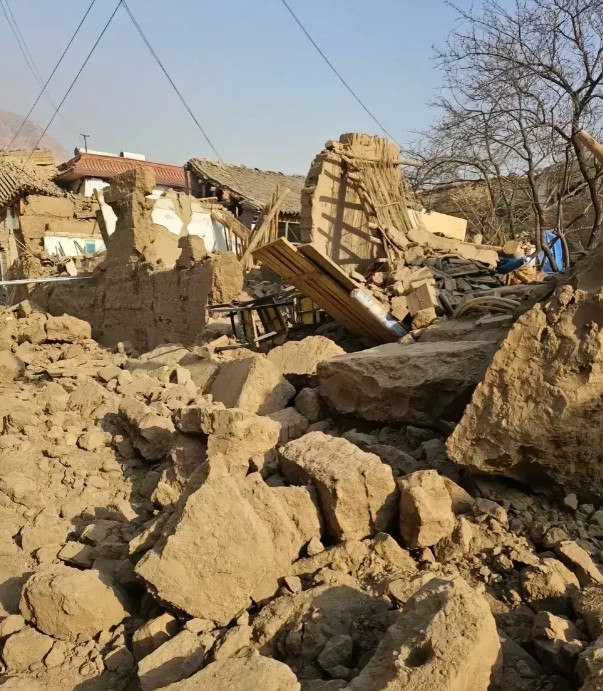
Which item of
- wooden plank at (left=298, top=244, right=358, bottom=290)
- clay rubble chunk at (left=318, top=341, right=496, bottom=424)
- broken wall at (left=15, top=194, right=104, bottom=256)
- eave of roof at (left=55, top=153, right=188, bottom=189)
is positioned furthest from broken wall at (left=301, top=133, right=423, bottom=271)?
eave of roof at (left=55, top=153, right=188, bottom=189)

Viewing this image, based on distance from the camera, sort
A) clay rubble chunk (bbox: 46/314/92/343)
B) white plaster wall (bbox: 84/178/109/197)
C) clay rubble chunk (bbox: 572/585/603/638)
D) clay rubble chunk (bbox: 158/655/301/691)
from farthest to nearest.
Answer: white plaster wall (bbox: 84/178/109/197)
clay rubble chunk (bbox: 46/314/92/343)
clay rubble chunk (bbox: 572/585/603/638)
clay rubble chunk (bbox: 158/655/301/691)

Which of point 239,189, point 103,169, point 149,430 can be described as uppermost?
point 103,169

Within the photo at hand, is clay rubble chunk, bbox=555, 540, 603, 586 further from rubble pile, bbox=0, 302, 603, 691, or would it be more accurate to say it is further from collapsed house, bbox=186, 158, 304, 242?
collapsed house, bbox=186, 158, 304, 242

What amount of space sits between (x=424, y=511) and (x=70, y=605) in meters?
1.64

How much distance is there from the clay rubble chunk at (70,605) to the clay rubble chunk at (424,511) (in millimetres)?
1410

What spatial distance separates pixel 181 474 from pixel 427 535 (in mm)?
1548

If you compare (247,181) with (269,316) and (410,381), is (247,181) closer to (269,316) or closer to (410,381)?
(269,316)

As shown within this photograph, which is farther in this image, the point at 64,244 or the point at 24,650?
the point at 64,244

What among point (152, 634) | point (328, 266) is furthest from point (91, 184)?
point (152, 634)

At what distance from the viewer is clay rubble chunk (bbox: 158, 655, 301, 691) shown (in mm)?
1919

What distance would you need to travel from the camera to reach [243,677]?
1963mm

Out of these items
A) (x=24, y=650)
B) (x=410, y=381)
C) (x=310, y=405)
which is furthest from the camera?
(x=310, y=405)

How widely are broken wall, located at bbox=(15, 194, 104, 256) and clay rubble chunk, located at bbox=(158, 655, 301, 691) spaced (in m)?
18.3

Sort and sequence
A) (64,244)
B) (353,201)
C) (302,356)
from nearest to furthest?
(302,356)
(353,201)
(64,244)
